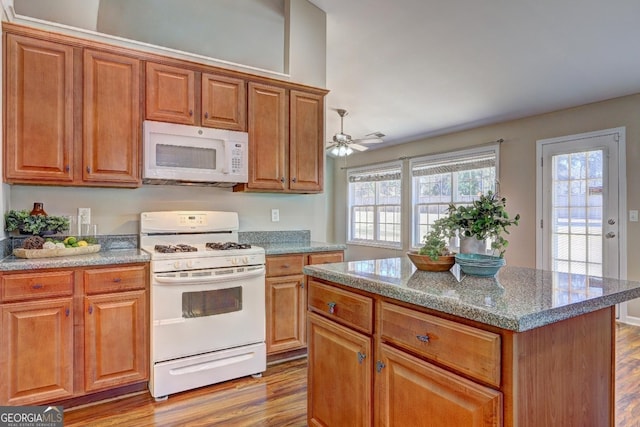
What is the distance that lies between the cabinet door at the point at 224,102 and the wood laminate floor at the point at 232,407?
76.3 inches

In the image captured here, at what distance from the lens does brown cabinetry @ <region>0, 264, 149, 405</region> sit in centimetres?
208

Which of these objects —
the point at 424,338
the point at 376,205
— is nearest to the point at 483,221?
the point at 424,338

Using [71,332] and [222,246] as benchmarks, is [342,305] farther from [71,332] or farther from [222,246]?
[71,332]

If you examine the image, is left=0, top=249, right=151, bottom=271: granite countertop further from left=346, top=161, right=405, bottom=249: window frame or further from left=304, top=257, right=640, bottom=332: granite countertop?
left=346, top=161, right=405, bottom=249: window frame

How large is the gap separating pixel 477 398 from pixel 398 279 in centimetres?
51

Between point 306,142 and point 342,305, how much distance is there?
2039 mm

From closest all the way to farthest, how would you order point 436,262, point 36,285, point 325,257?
1. point 436,262
2. point 36,285
3. point 325,257

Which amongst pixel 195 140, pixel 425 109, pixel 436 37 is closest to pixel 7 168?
pixel 195 140

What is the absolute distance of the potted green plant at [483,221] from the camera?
5.23ft

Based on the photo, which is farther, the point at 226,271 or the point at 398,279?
the point at 226,271

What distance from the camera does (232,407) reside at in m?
2.31

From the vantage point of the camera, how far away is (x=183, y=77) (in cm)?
284

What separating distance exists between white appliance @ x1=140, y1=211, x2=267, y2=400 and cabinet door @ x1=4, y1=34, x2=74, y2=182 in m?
0.67

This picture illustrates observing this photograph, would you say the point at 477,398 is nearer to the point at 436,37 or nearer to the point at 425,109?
the point at 436,37
